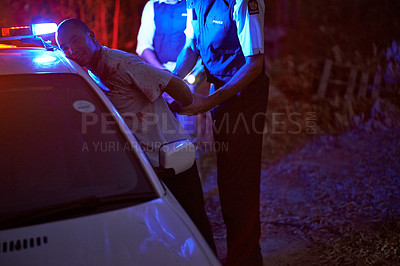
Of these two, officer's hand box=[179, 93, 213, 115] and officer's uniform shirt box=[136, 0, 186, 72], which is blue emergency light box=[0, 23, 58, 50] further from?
officer's uniform shirt box=[136, 0, 186, 72]

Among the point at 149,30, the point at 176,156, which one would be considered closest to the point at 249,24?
the point at 176,156

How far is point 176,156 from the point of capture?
89.5 inches

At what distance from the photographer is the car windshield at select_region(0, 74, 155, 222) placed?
194 cm

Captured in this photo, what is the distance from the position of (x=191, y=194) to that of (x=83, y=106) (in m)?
0.96

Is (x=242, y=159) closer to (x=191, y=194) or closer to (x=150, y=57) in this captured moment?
(x=191, y=194)

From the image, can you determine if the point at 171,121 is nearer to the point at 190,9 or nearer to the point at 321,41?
the point at 190,9

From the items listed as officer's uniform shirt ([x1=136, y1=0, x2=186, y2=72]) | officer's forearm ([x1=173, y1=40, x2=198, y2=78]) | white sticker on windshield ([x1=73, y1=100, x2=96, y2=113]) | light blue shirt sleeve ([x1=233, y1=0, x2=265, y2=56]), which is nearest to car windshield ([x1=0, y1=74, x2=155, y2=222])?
white sticker on windshield ([x1=73, y1=100, x2=96, y2=113])

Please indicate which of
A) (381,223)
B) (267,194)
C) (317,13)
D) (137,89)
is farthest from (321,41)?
(137,89)

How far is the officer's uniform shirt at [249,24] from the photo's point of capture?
10.5 ft

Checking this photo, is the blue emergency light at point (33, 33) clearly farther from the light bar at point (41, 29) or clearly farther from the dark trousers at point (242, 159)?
the dark trousers at point (242, 159)

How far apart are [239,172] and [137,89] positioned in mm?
1049

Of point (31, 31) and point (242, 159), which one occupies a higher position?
point (31, 31)

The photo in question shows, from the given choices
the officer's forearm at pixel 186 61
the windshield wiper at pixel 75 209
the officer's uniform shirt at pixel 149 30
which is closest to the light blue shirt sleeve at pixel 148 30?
the officer's uniform shirt at pixel 149 30

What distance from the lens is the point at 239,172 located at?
3416 mm
